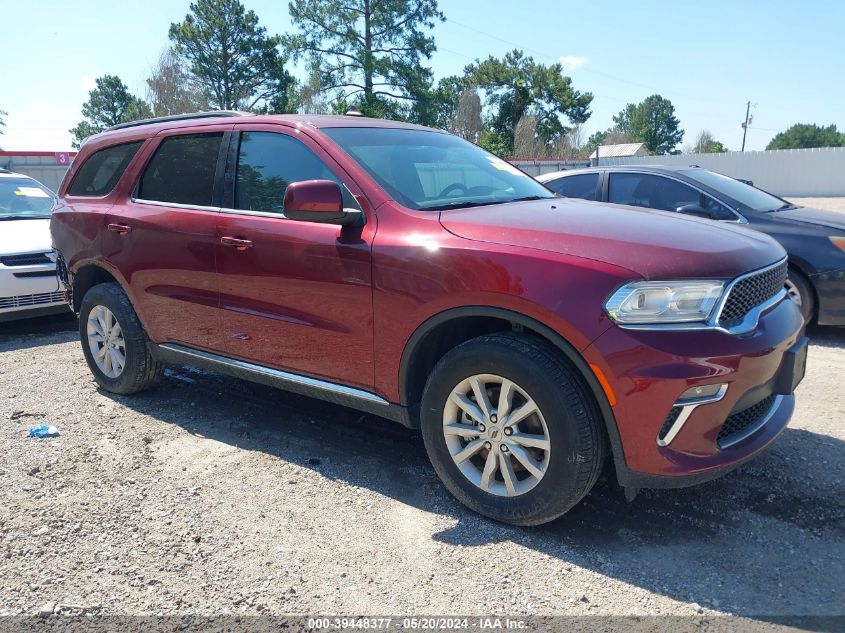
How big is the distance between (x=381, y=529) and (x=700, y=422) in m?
1.48

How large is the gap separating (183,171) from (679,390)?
3.33 metres

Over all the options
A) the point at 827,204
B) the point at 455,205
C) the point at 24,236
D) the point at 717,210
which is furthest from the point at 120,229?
the point at 827,204

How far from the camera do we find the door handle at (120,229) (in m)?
4.46

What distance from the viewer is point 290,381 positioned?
373 centimetres

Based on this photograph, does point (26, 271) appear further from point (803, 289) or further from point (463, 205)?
point (803, 289)

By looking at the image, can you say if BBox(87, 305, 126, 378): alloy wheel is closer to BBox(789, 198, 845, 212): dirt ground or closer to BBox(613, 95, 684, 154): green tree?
BBox(789, 198, 845, 212): dirt ground

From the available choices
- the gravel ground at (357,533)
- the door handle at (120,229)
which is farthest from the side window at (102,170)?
the gravel ground at (357,533)

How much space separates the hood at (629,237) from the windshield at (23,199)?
676cm

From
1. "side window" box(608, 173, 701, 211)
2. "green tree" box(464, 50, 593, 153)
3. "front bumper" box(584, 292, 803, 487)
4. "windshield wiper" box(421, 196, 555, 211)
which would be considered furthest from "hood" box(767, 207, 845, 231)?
"green tree" box(464, 50, 593, 153)

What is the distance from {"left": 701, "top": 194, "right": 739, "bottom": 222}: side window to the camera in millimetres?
6129

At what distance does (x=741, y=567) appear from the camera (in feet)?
8.91

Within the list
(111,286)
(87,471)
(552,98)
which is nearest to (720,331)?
(87,471)

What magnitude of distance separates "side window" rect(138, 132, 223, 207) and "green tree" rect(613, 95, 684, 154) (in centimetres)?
9401

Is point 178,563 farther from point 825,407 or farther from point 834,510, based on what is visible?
point 825,407
